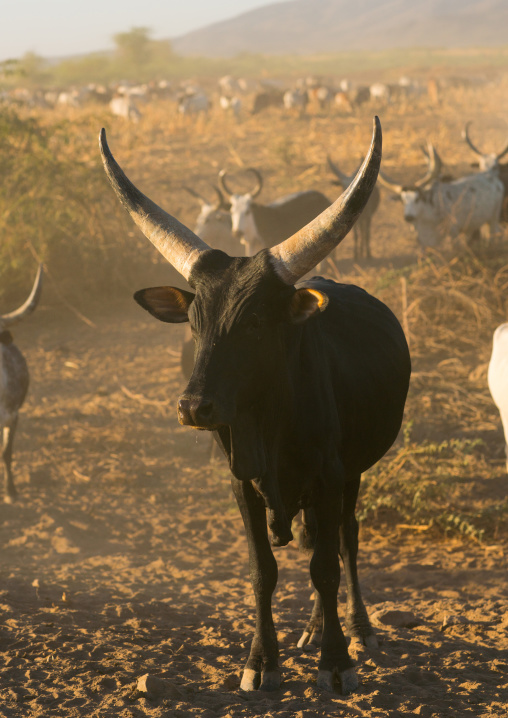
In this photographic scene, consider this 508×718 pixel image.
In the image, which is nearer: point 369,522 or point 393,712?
point 393,712

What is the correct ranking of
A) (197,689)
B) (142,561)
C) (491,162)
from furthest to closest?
1. (491,162)
2. (142,561)
3. (197,689)

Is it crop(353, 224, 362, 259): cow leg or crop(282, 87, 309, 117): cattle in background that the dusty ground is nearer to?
crop(353, 224, 362, 259): cow leg

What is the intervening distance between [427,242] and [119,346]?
4.71 m

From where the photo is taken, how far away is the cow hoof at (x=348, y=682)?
11.5ft

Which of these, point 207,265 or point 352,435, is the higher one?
point 207,265

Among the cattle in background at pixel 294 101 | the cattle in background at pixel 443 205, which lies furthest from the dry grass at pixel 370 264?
the cattle in background at pixel 294 101

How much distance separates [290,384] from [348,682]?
1.26 m

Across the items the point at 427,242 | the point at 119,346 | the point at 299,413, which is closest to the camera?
the point at 299,413

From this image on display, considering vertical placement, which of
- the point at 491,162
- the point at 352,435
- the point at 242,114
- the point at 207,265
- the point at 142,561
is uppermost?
the point at 242,114

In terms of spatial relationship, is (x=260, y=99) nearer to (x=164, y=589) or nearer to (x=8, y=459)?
(x=8, y=459)

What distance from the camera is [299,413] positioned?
3.39 meters

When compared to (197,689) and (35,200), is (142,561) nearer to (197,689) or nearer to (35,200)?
(197,689)

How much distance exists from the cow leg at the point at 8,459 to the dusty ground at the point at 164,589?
0.44ft

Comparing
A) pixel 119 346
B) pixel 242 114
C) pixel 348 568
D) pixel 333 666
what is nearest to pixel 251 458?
pixel 333 666
